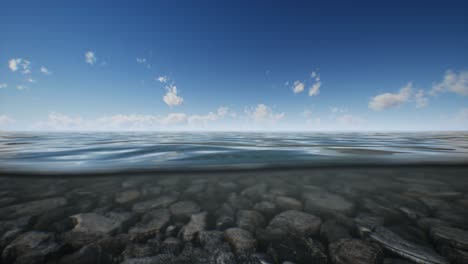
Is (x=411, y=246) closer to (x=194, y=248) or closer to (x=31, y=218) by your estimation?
(x=194, y=248)

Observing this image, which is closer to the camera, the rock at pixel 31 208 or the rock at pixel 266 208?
the rock at pixel 31 208

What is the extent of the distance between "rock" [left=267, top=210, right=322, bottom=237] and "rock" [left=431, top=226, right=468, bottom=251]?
143cm

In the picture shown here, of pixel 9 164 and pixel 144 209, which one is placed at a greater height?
pixel 9 164

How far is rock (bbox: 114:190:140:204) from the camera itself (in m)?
3.43

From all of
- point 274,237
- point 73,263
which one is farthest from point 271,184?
point 73,263

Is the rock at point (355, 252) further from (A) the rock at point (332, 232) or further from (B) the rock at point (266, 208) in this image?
(B) the rock at point (266, 208)

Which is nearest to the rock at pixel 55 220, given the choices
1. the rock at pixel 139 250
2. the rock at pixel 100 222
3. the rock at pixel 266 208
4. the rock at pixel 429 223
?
the rock at pixel 100 222

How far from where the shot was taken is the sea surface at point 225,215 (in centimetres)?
189

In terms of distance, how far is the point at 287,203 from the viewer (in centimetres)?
330

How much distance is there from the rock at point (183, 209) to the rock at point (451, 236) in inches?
143

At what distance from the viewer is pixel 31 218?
8.52 ft

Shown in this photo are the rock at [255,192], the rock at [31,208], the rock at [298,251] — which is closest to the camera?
the rock at [298,251]

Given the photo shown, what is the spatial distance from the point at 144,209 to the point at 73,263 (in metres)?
1.25

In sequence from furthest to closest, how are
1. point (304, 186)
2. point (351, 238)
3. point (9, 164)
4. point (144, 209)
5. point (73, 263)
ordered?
point (9, 164) → point (304, 186) → point (144, 209) → point (351, 238) → point (73, 263)
